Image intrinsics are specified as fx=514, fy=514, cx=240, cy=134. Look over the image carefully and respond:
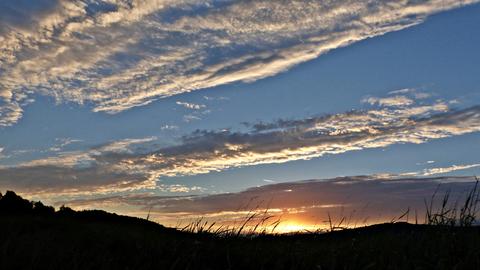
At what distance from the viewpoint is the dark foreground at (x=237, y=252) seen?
613cm

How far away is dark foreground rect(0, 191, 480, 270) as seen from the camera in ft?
20.1

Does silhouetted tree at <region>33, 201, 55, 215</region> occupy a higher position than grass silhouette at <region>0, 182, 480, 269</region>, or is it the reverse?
silhouetted tree at <region>33, 201, 55, 215</region>

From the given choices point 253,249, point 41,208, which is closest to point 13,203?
point 41,208

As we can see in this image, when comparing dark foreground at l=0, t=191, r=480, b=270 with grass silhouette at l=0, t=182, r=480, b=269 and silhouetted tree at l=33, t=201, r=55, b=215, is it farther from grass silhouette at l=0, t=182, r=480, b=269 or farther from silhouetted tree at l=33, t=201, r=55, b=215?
silhouetted tree at l=33, t=201, r=55, b=215

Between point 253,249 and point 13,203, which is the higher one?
point 13,203

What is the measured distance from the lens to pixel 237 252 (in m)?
7.40

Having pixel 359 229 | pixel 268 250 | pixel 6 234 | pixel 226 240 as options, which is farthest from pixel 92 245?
pixel 359 229

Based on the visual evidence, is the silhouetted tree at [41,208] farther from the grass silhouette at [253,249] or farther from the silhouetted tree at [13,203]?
the grass silhouette at [253,249]

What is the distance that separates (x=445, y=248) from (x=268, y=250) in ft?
8.34

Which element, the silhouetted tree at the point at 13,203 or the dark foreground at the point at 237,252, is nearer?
the dark foreground at the point at 237,252

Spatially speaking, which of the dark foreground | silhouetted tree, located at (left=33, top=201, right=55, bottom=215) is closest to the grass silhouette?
the dark foreground

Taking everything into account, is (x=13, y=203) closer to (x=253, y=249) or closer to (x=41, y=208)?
(x=41, y=208)

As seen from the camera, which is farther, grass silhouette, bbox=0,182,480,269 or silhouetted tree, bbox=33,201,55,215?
silhouetted tree, bbox=33,201,55,215

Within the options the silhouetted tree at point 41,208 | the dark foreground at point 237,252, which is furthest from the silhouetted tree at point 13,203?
the dark foreground at point 237,252
